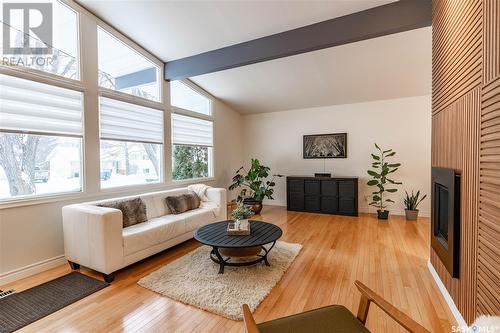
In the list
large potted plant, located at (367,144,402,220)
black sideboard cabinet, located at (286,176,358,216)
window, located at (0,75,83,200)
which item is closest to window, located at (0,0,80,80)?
window, located at (0,75,83,200)

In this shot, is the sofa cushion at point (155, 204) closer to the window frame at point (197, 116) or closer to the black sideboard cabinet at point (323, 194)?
the window frame at point (197, 116)

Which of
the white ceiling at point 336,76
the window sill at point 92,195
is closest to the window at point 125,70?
the white ceiling at point 336,76

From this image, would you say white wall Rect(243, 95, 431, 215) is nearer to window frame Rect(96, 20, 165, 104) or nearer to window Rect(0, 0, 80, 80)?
window frame Rect(96, 20, 165, 104)

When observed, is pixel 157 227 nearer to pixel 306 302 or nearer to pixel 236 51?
pixel 306 302

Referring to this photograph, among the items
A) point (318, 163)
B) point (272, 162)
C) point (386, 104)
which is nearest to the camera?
point (386, 104)

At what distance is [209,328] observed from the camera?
1.77m

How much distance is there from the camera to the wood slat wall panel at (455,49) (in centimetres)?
157

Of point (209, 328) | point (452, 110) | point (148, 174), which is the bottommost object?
point (209, 328)

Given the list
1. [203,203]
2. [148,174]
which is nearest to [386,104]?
[203,203]

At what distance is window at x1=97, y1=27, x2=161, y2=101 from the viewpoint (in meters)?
3.53

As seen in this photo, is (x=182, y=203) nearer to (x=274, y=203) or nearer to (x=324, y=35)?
(x=324, y=35)

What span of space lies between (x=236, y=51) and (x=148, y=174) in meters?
2.57

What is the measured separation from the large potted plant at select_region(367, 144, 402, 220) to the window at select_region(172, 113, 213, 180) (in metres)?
3.65

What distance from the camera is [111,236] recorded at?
2.44 m
